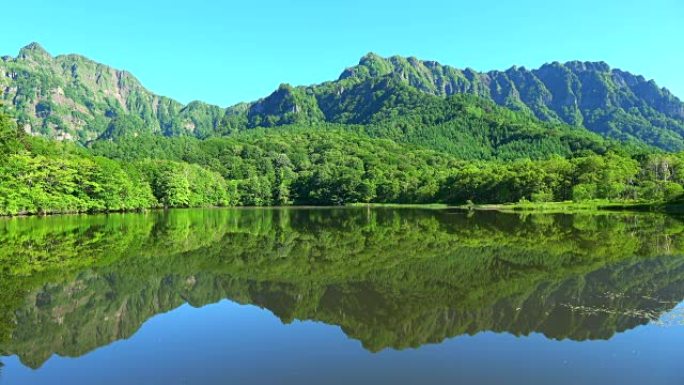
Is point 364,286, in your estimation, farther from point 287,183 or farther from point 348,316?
point 287,183

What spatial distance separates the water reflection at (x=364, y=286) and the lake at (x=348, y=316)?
92 mm

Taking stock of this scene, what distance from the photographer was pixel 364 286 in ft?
68.7

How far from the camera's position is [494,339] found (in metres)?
13.7

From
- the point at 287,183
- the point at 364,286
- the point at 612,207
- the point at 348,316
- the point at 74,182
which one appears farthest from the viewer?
the point at 287,183

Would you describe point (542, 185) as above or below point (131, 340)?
above

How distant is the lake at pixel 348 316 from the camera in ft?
38.1

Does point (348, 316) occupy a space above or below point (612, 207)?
below

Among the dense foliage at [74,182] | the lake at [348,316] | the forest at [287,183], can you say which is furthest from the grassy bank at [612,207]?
the dense foliage at [74,182]

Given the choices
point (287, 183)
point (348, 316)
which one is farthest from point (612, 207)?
point (287, 183)

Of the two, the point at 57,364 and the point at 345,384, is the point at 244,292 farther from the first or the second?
the point at 345,384

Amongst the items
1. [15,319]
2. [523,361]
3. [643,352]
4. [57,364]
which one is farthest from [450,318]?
[15,319]

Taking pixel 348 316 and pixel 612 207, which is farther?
pixel 612 207

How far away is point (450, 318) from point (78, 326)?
39.4 feet

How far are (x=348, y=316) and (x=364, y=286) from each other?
462 cm
